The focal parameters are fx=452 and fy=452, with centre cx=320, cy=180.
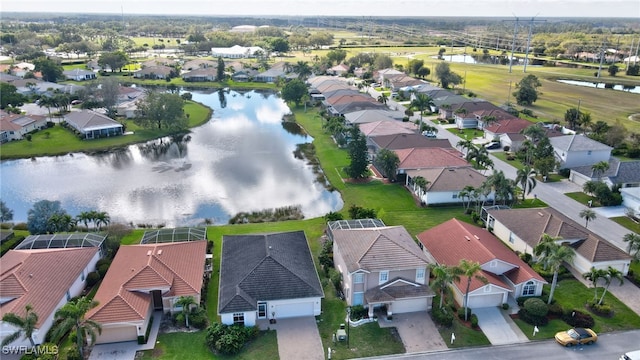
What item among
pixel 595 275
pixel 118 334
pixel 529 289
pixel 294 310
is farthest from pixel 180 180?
pixel 595 275

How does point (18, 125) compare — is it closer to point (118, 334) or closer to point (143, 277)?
point (143, 277)

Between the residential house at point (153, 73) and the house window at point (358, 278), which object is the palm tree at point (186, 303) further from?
the residential house at point (153, 73)

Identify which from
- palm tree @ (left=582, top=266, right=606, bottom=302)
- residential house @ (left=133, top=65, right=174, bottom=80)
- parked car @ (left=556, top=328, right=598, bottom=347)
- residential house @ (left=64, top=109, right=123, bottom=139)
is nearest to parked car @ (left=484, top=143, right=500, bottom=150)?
palm tree @ (left=582, top=266, right=606, bottom=302)

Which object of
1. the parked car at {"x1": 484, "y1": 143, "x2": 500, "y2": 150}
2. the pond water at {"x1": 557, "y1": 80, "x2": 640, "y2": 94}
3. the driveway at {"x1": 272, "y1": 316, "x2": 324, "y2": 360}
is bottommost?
the driveway at {"x1": 272, "y1": 316, "x2": 324, "y2": 360}

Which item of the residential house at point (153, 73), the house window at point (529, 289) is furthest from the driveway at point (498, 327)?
the residential house at point (153, 73)

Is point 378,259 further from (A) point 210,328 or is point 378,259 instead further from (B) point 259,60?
(B) point 259,60

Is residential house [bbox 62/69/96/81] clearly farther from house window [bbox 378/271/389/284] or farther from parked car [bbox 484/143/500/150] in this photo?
house window [bbox 378/271/389/284]

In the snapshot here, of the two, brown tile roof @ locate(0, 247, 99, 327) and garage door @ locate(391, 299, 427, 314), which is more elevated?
brown tile roof @ locate(0, 247, 99, 327)
